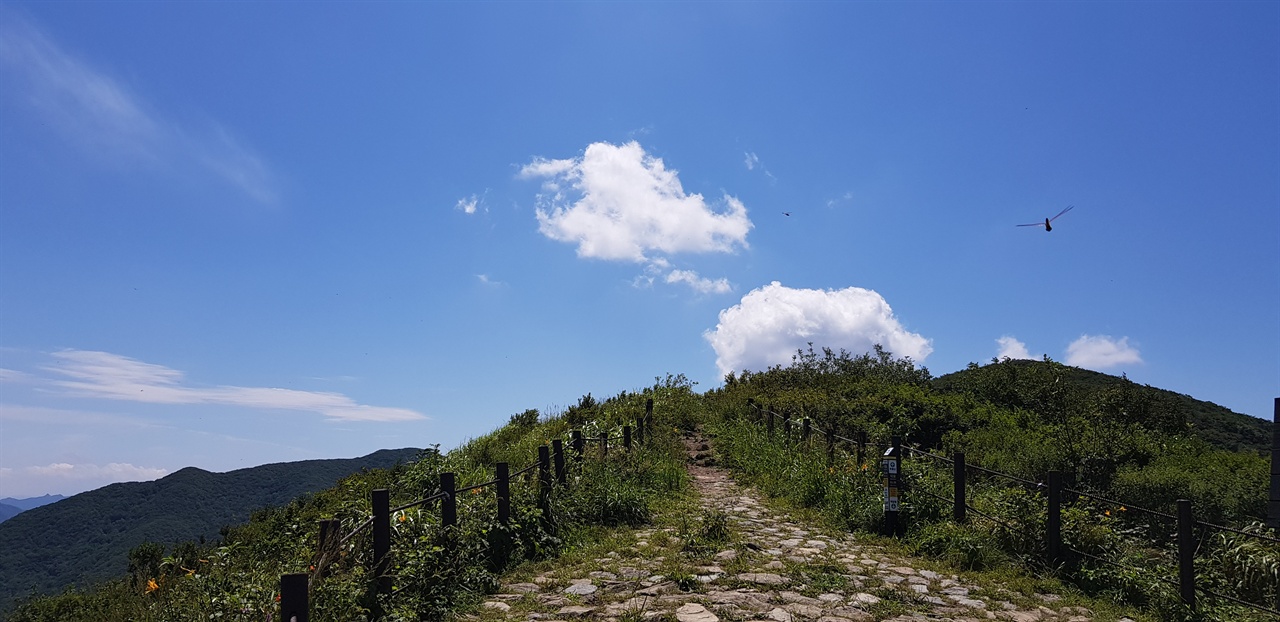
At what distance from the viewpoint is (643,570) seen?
7.53 meters

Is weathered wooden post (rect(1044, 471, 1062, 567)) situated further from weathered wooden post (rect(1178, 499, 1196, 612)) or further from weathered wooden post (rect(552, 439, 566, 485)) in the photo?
weathered wooden post (rect(552, 439, 566, 485))

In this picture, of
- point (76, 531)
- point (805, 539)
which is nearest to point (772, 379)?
point (805, 539)

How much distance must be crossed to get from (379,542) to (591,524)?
416cm

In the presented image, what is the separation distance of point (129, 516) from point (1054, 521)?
115119mm

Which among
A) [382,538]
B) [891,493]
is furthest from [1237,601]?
[382,538]

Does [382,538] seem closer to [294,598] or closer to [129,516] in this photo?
[294,598]

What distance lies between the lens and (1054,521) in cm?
816

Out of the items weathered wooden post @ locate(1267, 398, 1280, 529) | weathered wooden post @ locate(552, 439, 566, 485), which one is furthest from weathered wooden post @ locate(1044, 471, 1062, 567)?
weathered wooden post @ locate(552, 439, 566, 485)

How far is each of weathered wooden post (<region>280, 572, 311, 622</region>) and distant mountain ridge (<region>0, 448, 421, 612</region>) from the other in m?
75.8

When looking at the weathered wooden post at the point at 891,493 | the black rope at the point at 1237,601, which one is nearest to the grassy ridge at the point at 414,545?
the weathered wooden post at the point at 891,493

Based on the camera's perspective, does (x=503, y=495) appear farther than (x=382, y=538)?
Yes

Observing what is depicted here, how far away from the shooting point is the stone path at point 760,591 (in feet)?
20.1

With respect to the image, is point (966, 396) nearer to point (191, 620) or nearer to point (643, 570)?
A: point (643, 570)

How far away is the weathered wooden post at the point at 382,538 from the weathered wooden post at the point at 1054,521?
7290mm
